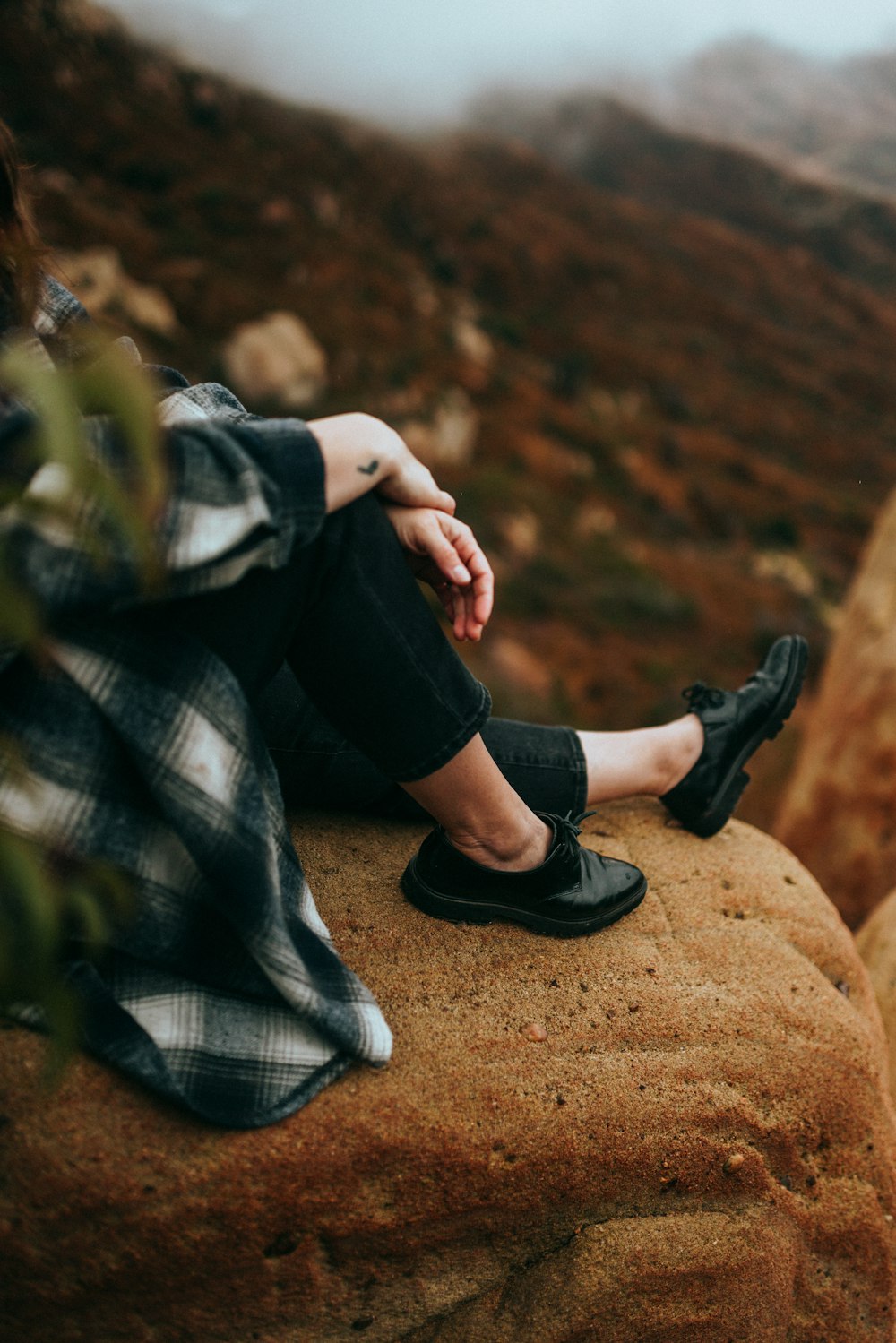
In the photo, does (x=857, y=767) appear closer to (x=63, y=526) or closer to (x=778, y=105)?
(x=63, y=526)

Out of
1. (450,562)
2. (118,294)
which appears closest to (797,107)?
(118,294)

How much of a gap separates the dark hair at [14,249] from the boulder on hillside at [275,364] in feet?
31.4

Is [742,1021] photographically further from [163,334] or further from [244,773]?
[163,334]

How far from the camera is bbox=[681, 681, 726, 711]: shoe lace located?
78.8 inches

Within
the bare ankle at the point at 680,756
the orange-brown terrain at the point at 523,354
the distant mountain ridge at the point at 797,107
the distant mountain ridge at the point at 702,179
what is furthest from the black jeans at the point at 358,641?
the distant mountain ridge at the point at 797,107

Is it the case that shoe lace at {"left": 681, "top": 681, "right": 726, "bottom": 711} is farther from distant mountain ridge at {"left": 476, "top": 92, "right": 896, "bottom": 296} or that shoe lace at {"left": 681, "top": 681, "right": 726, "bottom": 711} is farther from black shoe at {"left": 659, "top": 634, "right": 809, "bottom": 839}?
distant mountain ridge at {"left": 476, "top": 92, "right": 896, "bottom": 296}

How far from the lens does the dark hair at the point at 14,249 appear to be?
1.08 meters

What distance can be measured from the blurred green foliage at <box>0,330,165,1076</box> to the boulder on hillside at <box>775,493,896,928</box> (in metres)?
3.35

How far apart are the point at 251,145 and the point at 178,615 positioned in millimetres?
19640

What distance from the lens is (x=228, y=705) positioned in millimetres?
1059

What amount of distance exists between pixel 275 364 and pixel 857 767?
9592mm

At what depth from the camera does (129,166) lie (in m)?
13.5

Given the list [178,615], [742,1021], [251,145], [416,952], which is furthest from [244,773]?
[251,145]

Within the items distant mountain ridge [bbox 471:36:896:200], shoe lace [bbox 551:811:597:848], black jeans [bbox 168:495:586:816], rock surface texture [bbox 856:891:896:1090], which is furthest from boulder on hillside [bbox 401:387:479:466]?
distant mountain ridge [bbox 471:36:896:200]
